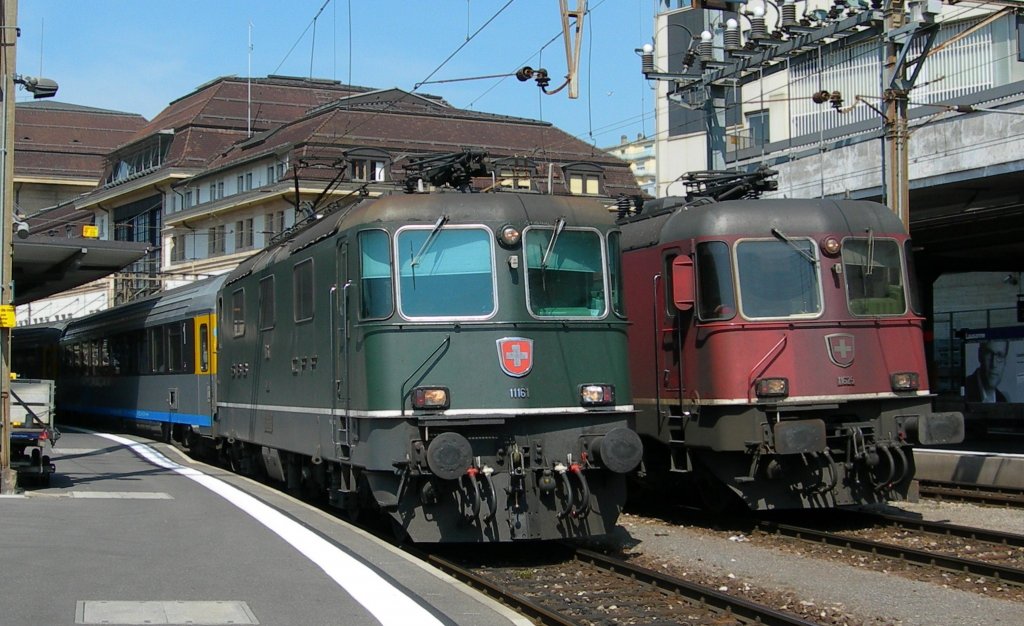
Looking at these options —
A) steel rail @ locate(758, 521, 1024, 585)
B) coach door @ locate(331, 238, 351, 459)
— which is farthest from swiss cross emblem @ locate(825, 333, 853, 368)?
coach door @ locate(331, 238, 351, 459)

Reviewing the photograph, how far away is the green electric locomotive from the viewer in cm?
1097

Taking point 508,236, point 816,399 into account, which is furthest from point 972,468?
point 508,236

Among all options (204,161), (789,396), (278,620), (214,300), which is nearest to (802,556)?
(789,396)

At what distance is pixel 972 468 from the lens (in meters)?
18.5

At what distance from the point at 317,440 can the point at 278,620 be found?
519 cm

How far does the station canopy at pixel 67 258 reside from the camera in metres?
26.4

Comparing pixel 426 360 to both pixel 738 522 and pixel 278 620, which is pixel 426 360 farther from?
pixel 738 522

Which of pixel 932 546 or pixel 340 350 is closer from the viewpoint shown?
pixel 340 350

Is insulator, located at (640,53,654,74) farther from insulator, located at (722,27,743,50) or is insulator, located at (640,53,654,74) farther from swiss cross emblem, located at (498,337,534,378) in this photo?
swiss cross emblem, located at (498,337,534,378)

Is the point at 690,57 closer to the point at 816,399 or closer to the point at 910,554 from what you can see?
the point at 816,399

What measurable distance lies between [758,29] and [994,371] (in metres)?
13.7

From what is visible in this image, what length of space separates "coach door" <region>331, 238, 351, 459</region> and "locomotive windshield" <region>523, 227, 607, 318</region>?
1724mm

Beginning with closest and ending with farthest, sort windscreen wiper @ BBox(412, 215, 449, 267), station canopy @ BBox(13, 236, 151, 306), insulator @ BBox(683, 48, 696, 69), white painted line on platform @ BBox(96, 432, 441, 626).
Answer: white painted line on platform @ BBox(96, 432, 441, 626), windscreen wiper @ BBox(412, 215, 449, 267), insulator @ BBox(683, 48, 696, 69), station canopy @ BBox(13, 236, 151, 306)

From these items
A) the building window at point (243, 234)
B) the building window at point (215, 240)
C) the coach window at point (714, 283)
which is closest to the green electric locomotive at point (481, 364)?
the coach window at point (714, 283)
